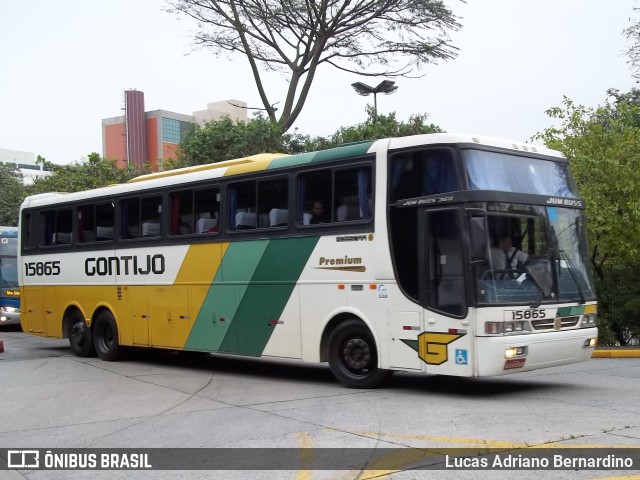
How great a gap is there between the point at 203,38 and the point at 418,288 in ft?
69.6

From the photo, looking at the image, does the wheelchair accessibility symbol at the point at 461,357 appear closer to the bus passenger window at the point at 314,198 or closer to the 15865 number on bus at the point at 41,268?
the bus passenger window at the point at 314,198

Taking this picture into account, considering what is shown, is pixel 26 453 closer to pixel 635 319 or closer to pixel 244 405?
pixel 244 405

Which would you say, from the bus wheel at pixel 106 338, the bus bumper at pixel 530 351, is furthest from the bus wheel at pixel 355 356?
the bus wheel at pixel 106 338

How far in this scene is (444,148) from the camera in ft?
33.6

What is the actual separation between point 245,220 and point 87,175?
21175mm

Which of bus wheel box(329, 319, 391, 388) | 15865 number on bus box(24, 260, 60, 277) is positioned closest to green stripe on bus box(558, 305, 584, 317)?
bus wheel box(329, 319, 391, 388)

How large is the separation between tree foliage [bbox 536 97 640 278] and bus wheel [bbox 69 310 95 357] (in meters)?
10.8

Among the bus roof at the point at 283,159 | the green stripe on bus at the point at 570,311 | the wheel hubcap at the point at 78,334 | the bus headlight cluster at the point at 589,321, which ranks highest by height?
the bus roof at the point at 283,159

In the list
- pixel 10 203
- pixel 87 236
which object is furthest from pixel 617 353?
pixel 10 203

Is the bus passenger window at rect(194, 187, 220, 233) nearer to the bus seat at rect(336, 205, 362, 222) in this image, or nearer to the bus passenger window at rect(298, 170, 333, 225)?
the bus passenger window at rect(298, 170, 333, 225)

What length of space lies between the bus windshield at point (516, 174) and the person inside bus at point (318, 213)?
7.94ft

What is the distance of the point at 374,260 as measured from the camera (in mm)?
10914

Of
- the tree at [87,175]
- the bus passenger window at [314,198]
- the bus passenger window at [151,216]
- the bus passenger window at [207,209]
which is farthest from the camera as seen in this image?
the tree at [87,175]

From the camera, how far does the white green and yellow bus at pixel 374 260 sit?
9.98m
